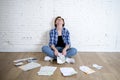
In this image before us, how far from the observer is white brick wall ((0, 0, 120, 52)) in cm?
340

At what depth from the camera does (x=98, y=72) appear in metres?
2.58

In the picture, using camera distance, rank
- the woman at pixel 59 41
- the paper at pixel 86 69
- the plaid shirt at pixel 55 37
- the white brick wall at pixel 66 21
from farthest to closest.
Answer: the white brick wall at pixel 66 21
the plaid shirt at pixel 55 37
the woman at pixel 59 41
the paper at pixel 86 69

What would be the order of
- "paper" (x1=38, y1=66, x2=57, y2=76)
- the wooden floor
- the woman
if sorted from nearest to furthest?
the wooden floor, "paper" (x1=38, y1=66, x2=57, y2=76), the woman

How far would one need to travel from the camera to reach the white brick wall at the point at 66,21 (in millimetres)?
3400

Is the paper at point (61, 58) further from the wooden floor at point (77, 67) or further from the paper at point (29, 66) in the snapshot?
the paper at point (29, 66)

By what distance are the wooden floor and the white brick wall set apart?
248mm

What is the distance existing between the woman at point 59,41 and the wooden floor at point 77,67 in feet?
0.74

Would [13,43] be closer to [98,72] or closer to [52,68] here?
[52,68]

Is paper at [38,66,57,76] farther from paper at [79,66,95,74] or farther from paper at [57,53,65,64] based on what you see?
paper at [79,66,95,74]

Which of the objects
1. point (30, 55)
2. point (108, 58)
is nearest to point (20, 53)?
point (30, 55)

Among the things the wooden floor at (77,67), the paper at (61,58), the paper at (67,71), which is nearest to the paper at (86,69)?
the wooden floor at (77,67)

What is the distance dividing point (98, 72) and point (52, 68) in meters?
0.76

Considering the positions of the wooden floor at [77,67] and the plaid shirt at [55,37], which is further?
the plaid shirt at [55,37]

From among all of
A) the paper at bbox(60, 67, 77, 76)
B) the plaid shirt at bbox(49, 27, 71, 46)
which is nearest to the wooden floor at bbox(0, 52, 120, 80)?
the paper at bbox(60, 67, 77, 76)
